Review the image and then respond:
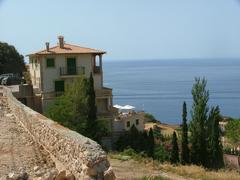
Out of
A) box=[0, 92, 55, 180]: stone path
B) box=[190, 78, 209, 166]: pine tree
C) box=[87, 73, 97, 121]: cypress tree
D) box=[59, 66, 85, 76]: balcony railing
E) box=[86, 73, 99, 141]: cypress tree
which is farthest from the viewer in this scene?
box=[59, 66, 85, 76]: balcony railing

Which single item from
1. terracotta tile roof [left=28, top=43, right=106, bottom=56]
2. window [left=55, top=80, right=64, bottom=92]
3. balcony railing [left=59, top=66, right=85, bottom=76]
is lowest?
window [left=55, top=80, right=64, bottom=92]

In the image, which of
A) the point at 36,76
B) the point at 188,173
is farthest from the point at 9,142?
the point at 36,76

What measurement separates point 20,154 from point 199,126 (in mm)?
26028

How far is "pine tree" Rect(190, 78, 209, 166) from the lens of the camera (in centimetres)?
3597

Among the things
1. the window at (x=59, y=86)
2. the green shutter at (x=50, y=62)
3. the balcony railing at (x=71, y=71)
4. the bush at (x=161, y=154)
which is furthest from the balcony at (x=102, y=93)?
the bush at (x=161, y=154)

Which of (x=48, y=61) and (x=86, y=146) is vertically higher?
(x=48, y=61)

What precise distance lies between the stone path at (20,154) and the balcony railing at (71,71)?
2357cm

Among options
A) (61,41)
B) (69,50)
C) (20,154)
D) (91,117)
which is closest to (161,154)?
(91,117)

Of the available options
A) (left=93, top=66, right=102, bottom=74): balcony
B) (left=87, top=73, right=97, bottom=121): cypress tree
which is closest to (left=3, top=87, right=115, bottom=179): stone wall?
(left=87, top=73, right=97, bottom=121): cypress tree

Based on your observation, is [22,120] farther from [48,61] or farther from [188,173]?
[48,61]

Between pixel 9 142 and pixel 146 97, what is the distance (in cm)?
10999

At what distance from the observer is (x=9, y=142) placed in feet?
53.9

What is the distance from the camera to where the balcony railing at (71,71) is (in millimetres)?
44062

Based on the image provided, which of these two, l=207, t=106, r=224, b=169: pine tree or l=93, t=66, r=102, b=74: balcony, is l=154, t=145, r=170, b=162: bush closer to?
l=207, t=106, r=224, b=169: pine tree
